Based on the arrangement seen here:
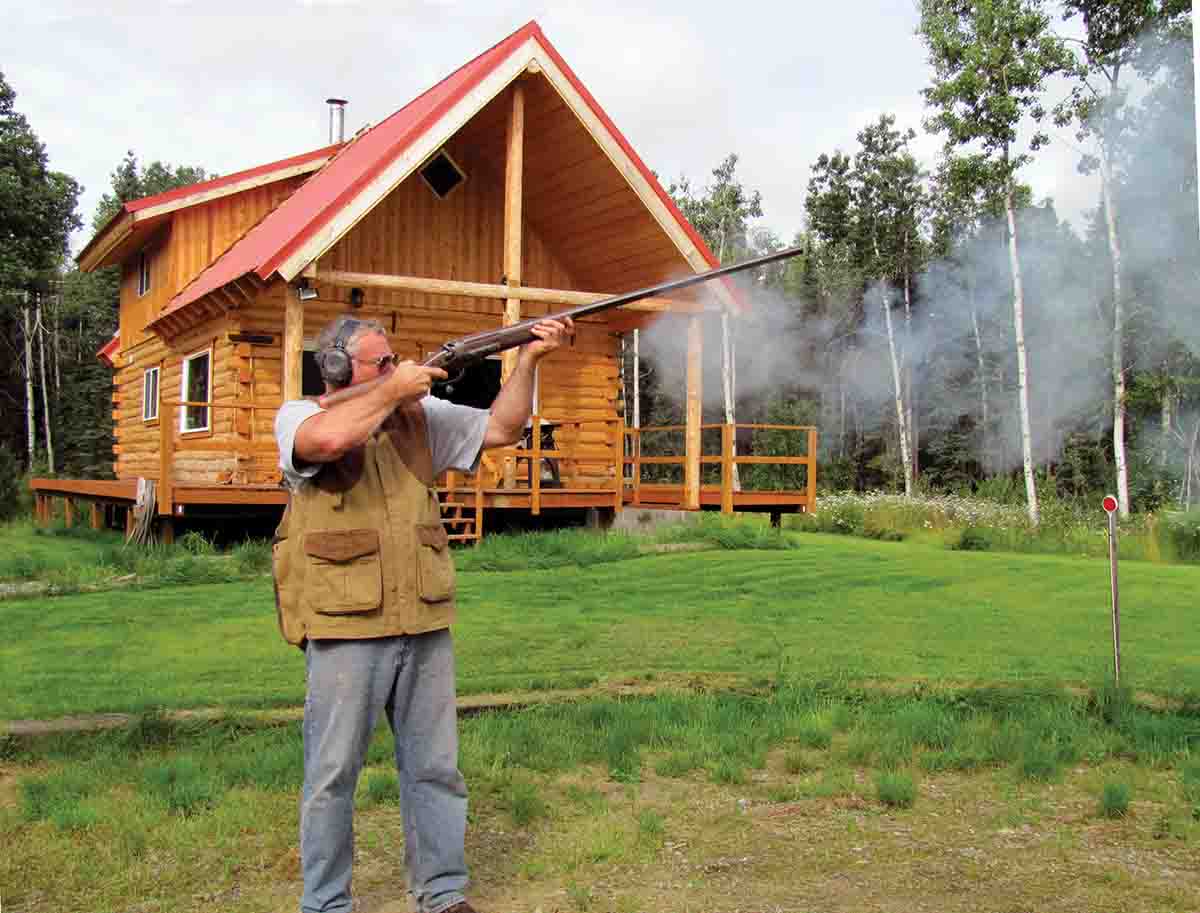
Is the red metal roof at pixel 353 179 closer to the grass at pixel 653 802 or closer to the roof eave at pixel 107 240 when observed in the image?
the roof eave at pixel 107 240

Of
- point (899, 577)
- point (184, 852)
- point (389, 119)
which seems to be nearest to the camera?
point (184, 852)

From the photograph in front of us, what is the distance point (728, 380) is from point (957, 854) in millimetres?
35409

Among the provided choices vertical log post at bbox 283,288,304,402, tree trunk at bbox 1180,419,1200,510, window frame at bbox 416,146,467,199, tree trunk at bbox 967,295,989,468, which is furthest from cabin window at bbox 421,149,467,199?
tree trunk at bbox 967,295,989,468

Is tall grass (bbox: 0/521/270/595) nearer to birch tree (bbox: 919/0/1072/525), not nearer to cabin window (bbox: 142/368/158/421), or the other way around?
cabin window (bbox: 142/368/158/421)

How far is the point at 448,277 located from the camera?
16.6m

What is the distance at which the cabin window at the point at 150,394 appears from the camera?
1947cm

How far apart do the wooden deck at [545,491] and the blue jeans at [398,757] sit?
9.04m

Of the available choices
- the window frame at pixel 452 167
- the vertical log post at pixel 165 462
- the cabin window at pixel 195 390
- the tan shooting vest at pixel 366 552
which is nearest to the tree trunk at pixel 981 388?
the window frame at pixel 452 167

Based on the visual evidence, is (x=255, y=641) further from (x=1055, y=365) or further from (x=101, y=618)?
(x=1055, y=365)

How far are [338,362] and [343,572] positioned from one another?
2.18 ft

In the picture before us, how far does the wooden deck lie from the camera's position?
13.5 metres

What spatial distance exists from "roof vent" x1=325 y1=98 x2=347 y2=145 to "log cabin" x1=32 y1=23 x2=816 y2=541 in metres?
1.72

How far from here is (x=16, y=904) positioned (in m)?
3.77

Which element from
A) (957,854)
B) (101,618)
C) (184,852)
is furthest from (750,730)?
(101,618)
